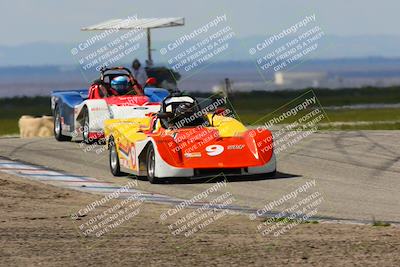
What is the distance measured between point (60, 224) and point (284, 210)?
2.83 metres

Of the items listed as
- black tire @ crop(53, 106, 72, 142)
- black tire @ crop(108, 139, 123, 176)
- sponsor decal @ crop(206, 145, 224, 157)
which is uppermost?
sponsor decal @ crop(206, 145, 224, 157)

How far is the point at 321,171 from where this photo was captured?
18.0 meters

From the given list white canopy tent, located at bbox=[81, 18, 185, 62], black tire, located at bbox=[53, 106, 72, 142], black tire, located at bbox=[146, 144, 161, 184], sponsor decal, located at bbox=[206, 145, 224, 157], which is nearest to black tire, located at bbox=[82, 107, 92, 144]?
black tire, located at bbox=[53, 106, 72, 142]

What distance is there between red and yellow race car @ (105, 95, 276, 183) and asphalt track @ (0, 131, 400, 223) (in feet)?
Answer: 0.73

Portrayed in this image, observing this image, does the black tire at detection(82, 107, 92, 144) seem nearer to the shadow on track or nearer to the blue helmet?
the blue helmet

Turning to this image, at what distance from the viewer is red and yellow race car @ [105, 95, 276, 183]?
54.3 ft

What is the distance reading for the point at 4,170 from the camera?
18.5 meters

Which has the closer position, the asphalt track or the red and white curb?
the red and white curb

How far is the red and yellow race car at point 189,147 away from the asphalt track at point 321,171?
0.22 m

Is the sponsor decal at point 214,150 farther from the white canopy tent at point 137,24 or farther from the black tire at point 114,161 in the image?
the white canopy tent at point 137,24

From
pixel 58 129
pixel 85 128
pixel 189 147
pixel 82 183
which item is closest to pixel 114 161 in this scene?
pixel 82 183

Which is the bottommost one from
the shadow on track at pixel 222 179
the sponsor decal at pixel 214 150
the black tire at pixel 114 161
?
the shadow on track at pixel 222 179

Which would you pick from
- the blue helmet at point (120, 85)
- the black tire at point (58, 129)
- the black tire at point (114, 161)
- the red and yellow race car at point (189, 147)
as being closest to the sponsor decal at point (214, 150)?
the red and yellow race car at point (189, 147)

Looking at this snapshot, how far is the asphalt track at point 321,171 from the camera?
47.3ft
